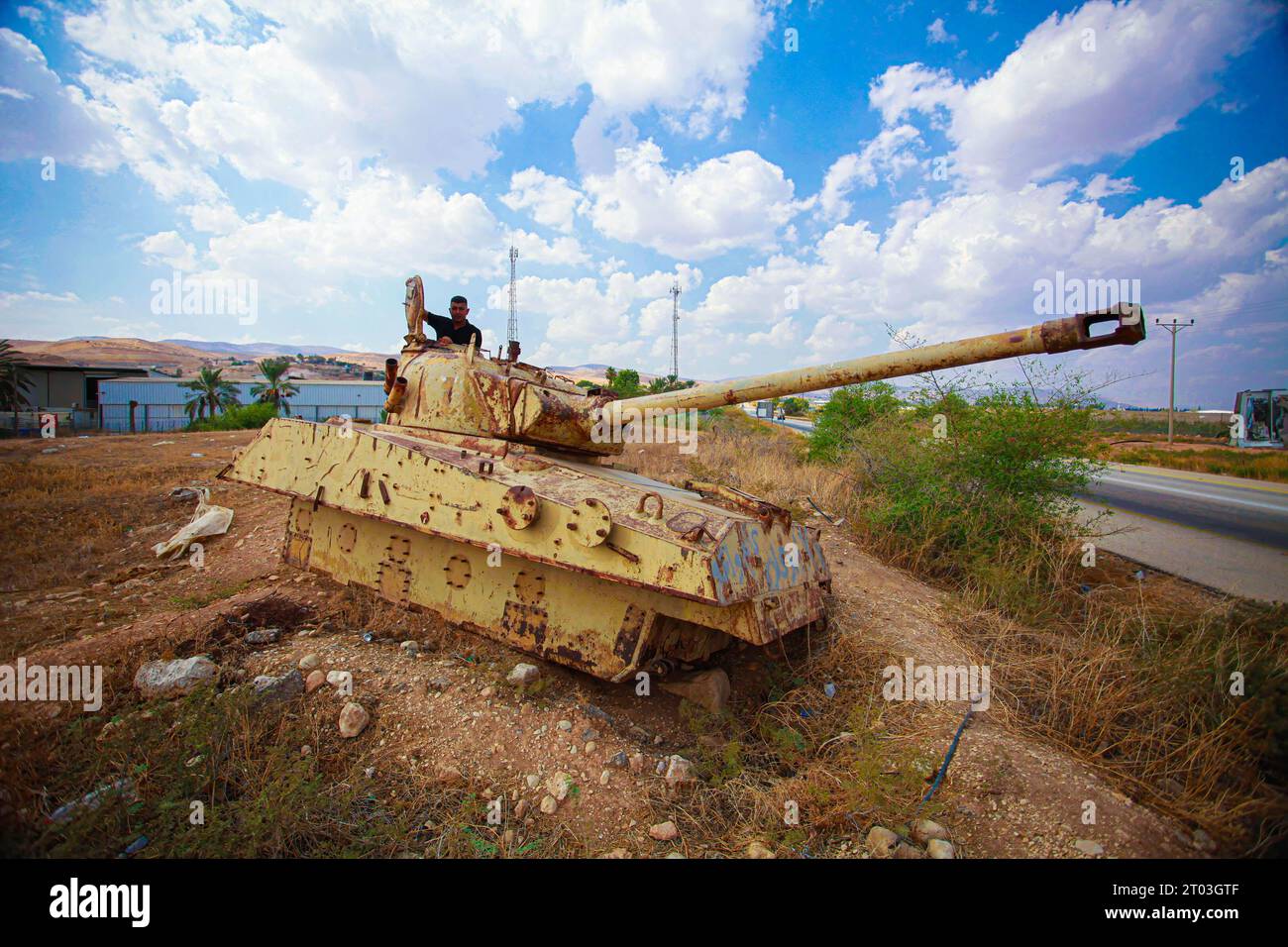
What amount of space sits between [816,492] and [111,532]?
10.7m

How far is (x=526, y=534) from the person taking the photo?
405 cm

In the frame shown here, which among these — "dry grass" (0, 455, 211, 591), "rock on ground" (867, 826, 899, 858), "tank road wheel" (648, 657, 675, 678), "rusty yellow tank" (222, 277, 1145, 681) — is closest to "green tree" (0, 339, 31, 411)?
"dry grass" (0, 455, 211, 591)

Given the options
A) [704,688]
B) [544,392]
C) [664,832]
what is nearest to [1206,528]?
[704,688]

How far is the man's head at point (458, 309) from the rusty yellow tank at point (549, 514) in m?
0.82

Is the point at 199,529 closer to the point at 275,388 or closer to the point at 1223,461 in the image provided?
the point at 1223,461

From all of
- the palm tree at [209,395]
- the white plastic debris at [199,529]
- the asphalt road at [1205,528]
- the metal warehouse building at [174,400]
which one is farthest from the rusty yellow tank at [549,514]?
the palm tree at [209,395]

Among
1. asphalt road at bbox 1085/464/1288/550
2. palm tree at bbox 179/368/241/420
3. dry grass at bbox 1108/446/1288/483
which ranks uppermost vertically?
palm tree at bbox 179/368/241/420

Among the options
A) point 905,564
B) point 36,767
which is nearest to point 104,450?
point 36,767

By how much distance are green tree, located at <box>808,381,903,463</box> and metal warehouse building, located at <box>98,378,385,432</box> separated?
21856 mm

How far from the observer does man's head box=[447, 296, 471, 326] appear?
22.4ft

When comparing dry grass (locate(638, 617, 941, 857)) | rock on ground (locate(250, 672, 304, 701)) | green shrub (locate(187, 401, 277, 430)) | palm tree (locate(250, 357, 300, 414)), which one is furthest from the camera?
palm tree (locate(250, 357, 300, 414))

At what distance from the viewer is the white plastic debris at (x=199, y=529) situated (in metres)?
7.98

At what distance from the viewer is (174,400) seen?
33.9 m

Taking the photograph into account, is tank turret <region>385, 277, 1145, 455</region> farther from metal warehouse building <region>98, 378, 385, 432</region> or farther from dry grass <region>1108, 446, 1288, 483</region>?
metal warehouse building <region>98, 378, 385, 432</region>
